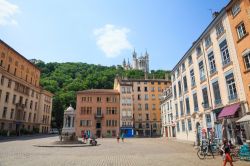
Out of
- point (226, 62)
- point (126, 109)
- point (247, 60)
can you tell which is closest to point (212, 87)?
point (226, 62)

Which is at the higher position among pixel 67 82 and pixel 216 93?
pixel 67 82

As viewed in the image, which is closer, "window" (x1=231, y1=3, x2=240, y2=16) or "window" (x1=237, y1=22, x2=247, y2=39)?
"window" (x1=237, y1=22, x2=247, y2=39)

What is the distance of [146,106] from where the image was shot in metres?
62.7

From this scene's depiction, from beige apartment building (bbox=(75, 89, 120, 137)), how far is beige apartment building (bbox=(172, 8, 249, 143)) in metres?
23.5

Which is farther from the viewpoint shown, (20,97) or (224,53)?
(20,97)

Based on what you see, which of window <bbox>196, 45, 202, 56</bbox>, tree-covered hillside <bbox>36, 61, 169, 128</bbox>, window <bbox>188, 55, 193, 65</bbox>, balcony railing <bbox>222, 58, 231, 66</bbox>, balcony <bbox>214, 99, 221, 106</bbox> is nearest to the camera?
balcony railing <bbox>222, 58, 231, 66</bbox>

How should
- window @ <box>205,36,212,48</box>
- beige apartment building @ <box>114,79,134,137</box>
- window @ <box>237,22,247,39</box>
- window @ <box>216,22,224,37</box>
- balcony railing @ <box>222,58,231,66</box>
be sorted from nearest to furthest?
window @ <box>237,22,247,39</box>
balcony railing @ <box>222,58,231,66</box>
window @ <box>216,22,224,37</box>
window @ <box>205,36,212,48</box>
beige apartment building @ <box>114,79,134,137</box>

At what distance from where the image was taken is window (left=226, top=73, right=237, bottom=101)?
19.4m

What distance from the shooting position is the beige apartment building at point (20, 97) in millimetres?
44750

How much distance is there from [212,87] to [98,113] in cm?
3662

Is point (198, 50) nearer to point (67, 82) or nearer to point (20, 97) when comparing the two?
point (20, 97)

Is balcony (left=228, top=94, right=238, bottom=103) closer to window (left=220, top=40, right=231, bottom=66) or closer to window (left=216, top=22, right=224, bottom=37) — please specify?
window (left=220, top=40, right=231, bottom=66)

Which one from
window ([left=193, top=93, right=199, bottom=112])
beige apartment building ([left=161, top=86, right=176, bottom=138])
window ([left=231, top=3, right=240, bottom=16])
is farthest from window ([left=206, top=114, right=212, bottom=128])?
beige apartment building ([left=161, top=86, right=176, bottom=138])

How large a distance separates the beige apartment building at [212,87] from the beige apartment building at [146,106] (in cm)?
2673
